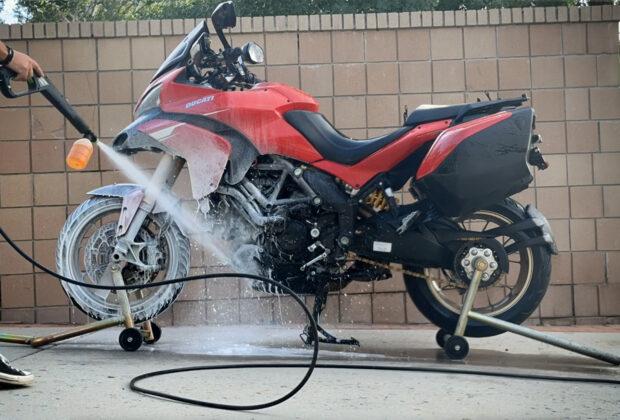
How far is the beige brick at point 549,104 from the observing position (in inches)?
296

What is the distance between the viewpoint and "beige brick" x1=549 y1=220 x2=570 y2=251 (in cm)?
750

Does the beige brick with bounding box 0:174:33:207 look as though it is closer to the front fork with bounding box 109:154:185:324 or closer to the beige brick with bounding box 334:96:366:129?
the front fork with bounding box 109:154:185:324

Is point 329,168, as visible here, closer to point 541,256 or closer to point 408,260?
point 408,260

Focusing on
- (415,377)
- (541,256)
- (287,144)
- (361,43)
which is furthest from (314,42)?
(415,377)

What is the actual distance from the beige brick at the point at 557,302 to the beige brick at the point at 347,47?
2102mm

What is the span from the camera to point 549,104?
7535 millimetres

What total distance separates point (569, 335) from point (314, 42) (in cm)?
263

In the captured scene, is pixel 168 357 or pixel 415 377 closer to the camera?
pixel 415 377

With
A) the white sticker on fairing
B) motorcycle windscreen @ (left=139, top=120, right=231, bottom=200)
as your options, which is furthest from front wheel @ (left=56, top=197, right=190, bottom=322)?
the white sticker on fairing

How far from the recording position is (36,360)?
544cm

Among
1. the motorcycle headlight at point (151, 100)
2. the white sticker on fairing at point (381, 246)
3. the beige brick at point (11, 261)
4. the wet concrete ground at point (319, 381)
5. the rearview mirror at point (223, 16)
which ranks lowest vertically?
the wet concrete ground at point (319, 381)

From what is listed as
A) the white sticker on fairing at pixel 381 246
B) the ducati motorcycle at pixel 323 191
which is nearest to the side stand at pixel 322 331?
the ducati motorcycle at pixel 323 191

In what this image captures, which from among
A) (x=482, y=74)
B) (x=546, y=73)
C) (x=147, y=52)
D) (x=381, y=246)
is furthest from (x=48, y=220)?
(x=546, y=73)

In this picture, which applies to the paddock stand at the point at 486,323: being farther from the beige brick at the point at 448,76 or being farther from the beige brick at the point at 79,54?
the beige brick at the point at 79,54
